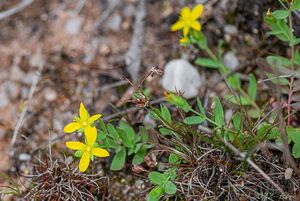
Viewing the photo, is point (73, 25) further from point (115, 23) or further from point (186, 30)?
point (186, 30)

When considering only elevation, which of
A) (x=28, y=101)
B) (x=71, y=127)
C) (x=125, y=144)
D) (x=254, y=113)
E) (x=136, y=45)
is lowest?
(x=254, y=113)

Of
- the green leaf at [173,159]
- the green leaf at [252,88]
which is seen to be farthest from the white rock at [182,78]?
the green leaf at [173,159]

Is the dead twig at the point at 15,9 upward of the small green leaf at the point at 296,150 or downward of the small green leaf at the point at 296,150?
upward

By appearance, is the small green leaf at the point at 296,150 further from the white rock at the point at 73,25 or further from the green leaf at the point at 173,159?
the white rock at the point at 73,25

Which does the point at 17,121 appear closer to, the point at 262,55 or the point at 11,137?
the point at 11,137

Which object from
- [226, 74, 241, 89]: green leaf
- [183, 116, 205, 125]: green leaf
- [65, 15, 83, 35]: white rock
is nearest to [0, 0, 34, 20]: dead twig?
[65, 15, 83, 35]: white rock

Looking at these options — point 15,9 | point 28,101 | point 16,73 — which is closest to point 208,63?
point 28,101
